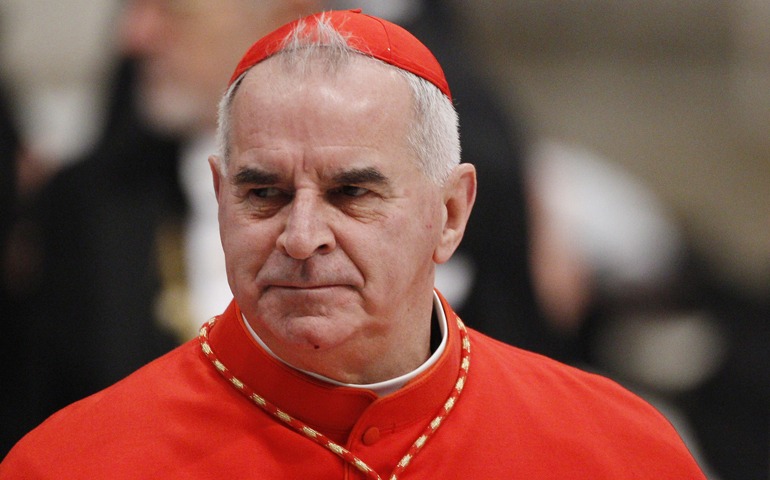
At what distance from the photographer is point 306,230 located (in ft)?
6.36

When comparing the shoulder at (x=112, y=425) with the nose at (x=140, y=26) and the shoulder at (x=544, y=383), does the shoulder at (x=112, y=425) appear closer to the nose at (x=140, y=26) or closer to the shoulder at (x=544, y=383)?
the shoulder at (x=544, y=383)

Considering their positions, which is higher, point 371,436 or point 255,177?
point 255,177

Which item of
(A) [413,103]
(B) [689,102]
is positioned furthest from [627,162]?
(A) [413,103]

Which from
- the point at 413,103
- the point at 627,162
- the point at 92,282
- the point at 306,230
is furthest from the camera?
the point at 627,162

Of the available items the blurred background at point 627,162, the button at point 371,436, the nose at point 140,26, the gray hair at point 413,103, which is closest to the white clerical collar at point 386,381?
the button at point 371,436

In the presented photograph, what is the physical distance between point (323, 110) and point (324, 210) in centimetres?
27

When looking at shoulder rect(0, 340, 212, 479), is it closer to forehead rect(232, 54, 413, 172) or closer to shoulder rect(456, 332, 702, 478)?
forehead rect(232, 54, 413, 172)

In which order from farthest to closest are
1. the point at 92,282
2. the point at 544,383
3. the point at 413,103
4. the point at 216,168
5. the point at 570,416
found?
the point at 92,282
the point at 544,383
the point at 570,416
the point at 216,168
the point at 413,103

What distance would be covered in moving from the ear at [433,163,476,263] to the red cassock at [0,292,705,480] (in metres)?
0.32

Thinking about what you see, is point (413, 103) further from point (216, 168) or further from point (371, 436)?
point (371, 436)

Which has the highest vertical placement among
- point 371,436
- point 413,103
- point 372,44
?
point 372,44

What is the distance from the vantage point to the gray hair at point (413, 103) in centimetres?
211

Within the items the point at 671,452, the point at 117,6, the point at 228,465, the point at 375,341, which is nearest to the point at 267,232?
the point at 375,341

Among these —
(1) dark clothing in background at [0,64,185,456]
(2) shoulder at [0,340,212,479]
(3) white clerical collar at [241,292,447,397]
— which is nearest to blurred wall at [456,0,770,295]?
(3) white clerical collar at [241,292,447,397]
